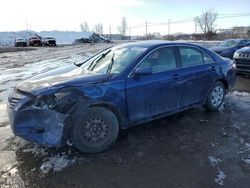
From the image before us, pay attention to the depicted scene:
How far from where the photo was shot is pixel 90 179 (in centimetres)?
357

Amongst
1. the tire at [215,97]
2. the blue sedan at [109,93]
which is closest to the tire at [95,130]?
the blue sedan at [109,93]

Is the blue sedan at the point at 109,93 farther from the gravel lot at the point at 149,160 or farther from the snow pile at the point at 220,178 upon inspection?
the snow pile at the point at 220,178

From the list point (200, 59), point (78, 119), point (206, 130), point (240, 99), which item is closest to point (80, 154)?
point (78, 119)

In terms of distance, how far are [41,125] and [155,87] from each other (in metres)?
1.96

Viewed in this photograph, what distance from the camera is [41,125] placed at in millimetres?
3990

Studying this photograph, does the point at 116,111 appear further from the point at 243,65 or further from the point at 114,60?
the point at 243,65

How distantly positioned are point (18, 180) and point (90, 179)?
911 millimetres

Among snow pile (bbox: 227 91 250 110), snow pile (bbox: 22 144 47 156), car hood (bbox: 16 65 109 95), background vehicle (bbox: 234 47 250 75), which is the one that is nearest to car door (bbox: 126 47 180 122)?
car hood (bbox: 16 65 109 95)

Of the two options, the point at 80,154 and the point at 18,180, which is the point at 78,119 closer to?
the point at 80,154

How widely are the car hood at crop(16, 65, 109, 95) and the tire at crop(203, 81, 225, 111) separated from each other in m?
Answer: 2.68

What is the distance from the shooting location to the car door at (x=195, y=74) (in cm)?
536

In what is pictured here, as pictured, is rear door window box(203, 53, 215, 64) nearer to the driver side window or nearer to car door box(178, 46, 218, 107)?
car door box(178, 46, 218, 107)

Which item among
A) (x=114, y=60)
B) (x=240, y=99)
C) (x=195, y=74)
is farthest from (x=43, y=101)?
(x=240, y=99)

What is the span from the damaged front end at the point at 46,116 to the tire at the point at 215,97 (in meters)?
3.23
